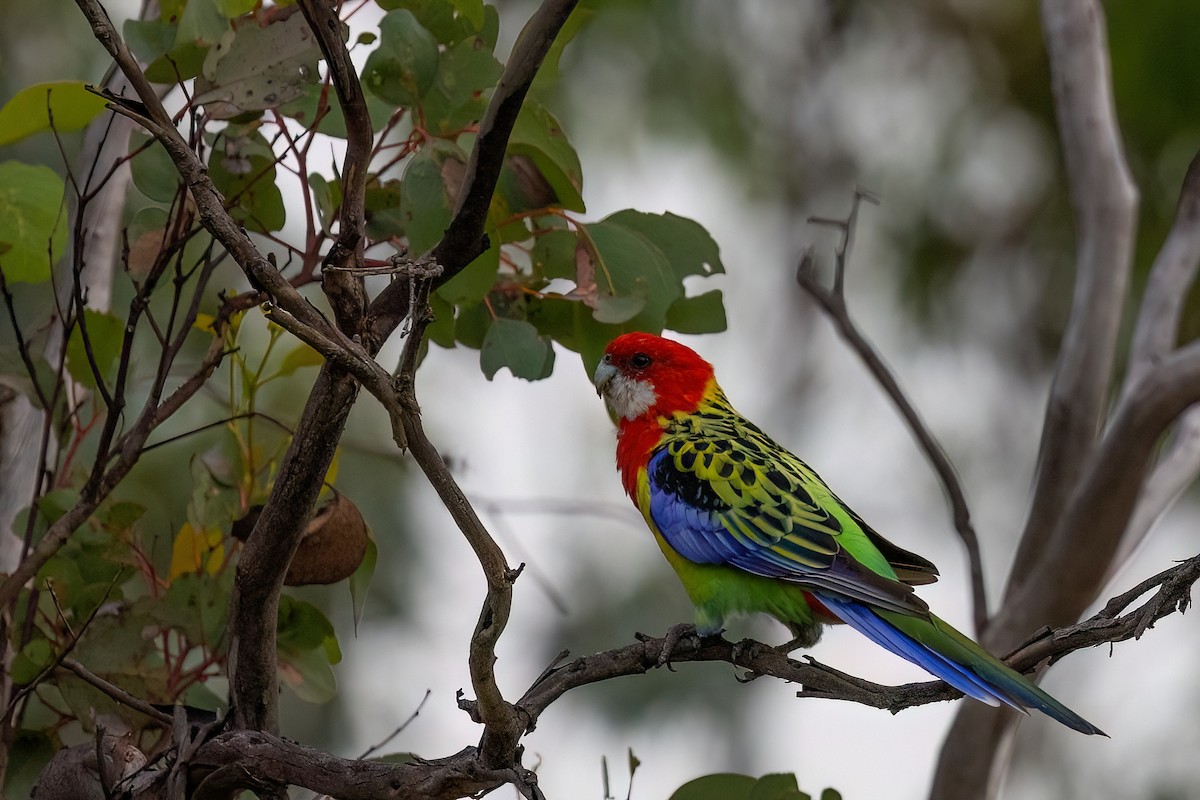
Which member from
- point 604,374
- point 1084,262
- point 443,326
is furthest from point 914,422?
point 443,326

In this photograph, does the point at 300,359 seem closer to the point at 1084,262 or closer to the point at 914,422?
the point at 914,422

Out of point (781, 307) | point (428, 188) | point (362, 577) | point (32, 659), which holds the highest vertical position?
point (781, 307)

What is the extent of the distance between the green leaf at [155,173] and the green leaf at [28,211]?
15 cm

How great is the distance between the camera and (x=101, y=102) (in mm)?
2016

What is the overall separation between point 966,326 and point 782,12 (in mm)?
2643

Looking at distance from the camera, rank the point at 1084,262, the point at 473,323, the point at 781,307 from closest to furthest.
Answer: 1. the point at 473,323
2. the point at 1084,262
3. the point at 781,307

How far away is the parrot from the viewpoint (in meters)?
2.22

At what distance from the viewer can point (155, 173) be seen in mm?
2176

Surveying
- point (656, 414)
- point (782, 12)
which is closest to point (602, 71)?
point (782, 12)

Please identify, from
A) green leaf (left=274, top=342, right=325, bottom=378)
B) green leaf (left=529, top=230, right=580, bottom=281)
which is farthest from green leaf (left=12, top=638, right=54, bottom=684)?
Answer: green leaf (left=529, top=230, right=580, bottom=281)

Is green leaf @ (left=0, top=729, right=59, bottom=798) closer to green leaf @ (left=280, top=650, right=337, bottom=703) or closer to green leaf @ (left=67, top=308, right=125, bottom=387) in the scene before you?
green leaf @ (left=280, top=650, right=337, bottom=703)

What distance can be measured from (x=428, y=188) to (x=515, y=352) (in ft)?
1.24

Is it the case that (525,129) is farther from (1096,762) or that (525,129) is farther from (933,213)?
(1096,762)

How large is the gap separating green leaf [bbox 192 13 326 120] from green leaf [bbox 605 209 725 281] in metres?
0.75
